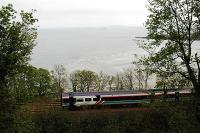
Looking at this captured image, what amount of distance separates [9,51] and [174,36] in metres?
9.23

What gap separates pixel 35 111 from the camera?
41094 mm

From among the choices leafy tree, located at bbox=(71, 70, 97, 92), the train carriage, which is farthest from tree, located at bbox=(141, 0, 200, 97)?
leafy tree, located at bbox=(71, 70, 97, 92)

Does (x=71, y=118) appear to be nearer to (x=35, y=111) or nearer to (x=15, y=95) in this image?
(x=35, y=111)

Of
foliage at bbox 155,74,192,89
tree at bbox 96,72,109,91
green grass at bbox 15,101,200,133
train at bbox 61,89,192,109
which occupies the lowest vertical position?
green grass at bbox 15,101,200,133

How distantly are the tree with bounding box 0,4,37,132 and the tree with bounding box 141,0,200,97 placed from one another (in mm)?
6905

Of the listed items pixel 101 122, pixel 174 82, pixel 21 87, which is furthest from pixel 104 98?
pixel 21 87

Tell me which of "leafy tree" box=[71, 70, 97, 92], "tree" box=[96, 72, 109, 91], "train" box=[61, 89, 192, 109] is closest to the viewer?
"train" box=[61, 89, 192, 109]

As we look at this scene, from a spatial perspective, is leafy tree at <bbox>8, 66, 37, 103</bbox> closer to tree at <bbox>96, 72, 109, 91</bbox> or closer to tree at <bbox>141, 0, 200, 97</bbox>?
tree at <bbox>141, 0, 200, 97</bbox>

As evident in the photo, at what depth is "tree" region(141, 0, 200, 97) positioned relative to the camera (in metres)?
22.3

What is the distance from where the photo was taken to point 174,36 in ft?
73.8

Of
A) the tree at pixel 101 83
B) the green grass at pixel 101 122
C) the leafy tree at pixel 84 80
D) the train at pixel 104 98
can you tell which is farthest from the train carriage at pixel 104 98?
the tree at pixel 101 83

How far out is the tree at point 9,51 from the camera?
2031cm

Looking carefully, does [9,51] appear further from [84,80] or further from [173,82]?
[84,80]

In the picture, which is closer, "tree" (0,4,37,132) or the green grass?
"tree" (0,4,37,132)
